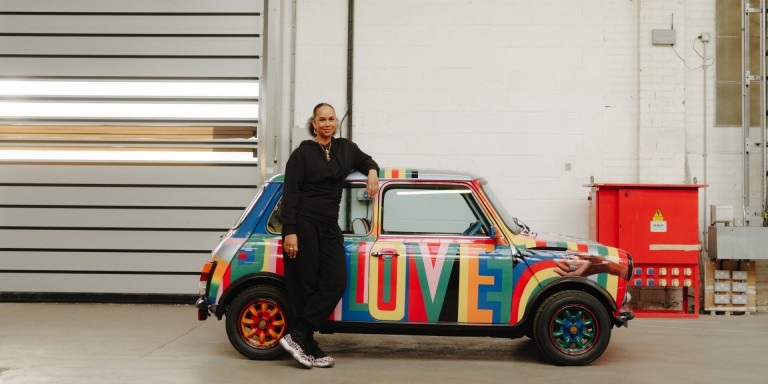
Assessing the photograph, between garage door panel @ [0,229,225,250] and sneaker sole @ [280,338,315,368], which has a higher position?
garage door panel @ [0,229,225,250]

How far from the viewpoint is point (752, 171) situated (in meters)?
10.2

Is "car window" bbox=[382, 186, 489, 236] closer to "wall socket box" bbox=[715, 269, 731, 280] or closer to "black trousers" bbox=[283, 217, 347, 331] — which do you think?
"black trousers" bbox=[283, 217, 347, 331]

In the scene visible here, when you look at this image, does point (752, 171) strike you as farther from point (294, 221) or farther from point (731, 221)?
point (294, 221)

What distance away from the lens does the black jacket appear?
21.0ft

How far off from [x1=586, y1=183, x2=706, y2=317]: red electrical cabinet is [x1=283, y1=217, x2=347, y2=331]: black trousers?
14.1ft

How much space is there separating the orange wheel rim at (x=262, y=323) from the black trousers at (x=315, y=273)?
278 millimetres

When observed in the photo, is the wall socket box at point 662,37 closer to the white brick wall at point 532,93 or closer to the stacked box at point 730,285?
the white brick wall at point 532,93

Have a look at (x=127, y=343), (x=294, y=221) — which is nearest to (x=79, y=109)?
(x=127, y=343)

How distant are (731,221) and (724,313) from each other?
3.64 feet

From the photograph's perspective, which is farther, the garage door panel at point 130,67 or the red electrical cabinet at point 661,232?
the garage door panel at point 130,67

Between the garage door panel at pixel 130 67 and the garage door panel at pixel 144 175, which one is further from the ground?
the garage door panel at pixel 130 67

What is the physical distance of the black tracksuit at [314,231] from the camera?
6.37 m

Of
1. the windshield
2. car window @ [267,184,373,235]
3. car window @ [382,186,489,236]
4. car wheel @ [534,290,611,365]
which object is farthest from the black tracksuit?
car wheel @ [534,290,611,365]

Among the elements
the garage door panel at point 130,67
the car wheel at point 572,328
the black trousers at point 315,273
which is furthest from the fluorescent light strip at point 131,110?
the car wheel at point 572,328
